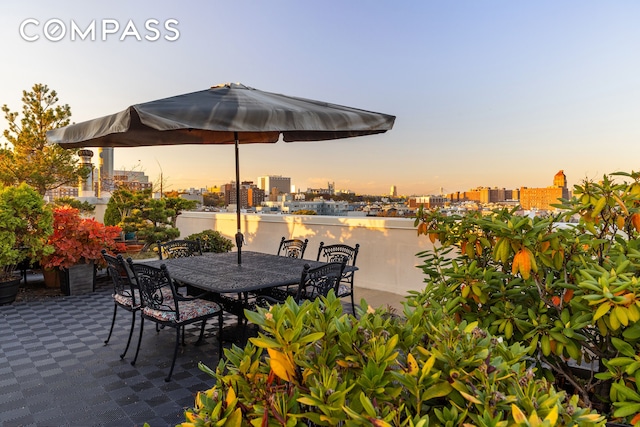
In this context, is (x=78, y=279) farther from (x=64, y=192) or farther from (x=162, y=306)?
(x=64, y=192)

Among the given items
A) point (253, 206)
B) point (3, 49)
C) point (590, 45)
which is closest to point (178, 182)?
point (253, 206)

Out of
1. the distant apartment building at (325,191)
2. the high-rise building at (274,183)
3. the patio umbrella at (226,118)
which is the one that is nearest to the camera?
the patio umbrella at (226,118)

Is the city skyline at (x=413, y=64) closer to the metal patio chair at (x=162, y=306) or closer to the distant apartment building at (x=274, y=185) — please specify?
the distant apartment building at (x=274, y=185)

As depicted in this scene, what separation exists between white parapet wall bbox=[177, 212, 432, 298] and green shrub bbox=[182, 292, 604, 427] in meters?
4.22

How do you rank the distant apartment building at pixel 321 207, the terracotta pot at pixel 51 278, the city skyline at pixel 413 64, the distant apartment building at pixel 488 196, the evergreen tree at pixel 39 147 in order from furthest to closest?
the evergreen tree at pixel 39 147 → the distant apartment building at pixel 321 207 → the city skyline at pixel 413 64 → the terracotta pot at pixel 51 278 → the distant apartment building at pixel 488 196

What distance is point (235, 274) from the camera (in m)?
3.34

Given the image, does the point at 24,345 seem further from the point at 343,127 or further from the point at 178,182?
the point at 178,182

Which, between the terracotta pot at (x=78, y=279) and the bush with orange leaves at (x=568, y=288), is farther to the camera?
the terracotta pot at (x=78, y=279)

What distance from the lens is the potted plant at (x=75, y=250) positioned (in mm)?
5332

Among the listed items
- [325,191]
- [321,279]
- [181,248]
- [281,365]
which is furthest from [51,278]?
[281,365]

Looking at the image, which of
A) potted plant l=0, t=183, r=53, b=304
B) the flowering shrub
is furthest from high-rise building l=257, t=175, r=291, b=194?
potted plant l=0, t=183, r=53, b=304

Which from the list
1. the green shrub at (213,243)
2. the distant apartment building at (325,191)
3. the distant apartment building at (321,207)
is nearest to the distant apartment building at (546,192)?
the distant apartment building at (321,207)

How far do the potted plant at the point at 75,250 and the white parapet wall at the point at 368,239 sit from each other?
251cm

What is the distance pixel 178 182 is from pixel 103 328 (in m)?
6.66
